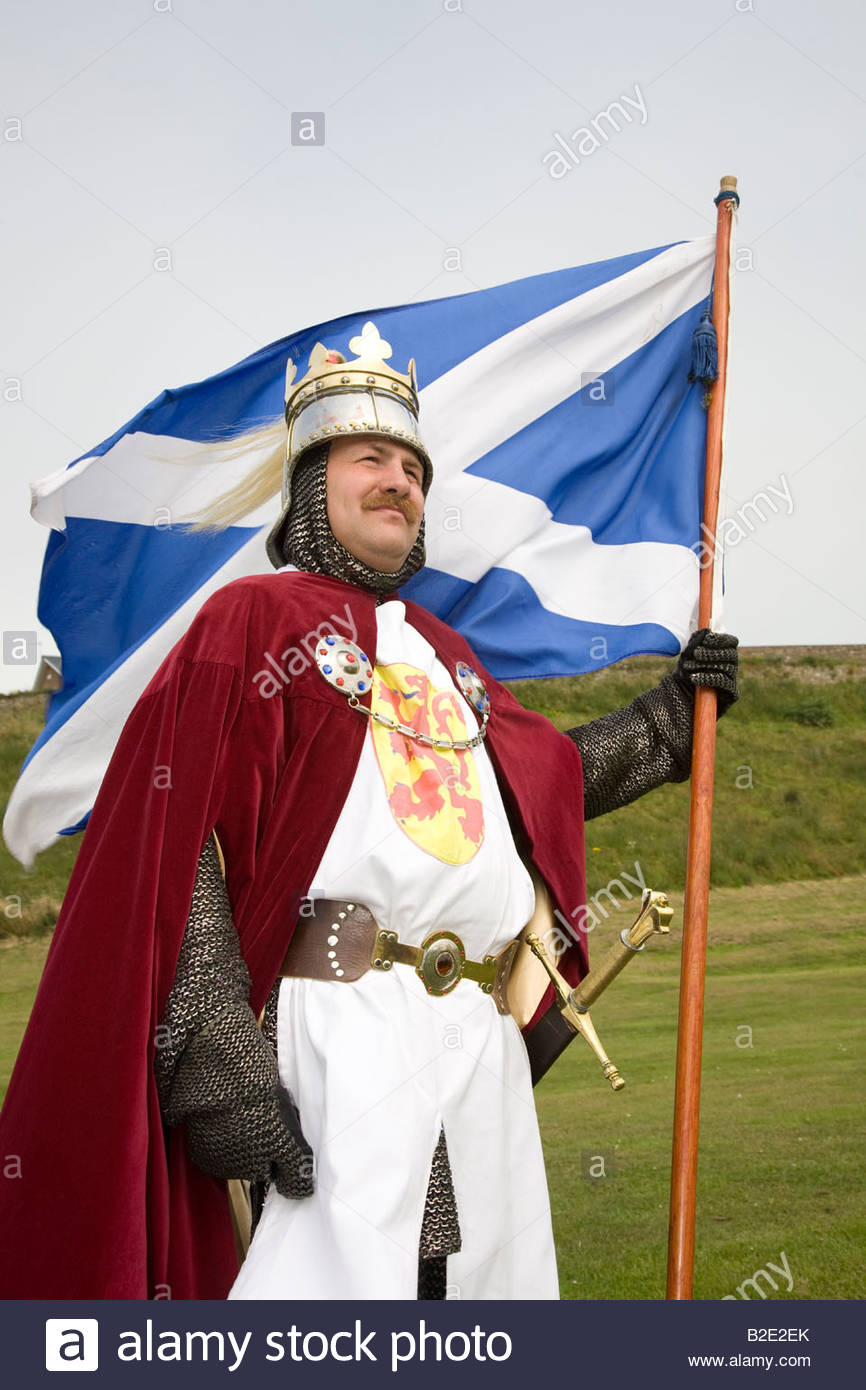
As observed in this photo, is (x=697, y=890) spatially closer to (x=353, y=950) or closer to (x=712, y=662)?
(x=712, y=662)

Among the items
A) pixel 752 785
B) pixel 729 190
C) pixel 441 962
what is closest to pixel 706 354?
pixel 729 190

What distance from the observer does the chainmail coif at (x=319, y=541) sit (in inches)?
125

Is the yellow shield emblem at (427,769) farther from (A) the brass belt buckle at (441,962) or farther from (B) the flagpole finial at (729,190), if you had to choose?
(B) the flagpole finial at (729,190)

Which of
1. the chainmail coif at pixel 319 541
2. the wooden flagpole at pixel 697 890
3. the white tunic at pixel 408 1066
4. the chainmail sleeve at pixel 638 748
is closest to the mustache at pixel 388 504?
the chainmail coif at pixel 319 541

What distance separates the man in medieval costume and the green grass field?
1601 millimetres

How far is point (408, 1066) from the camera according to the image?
2.62 m

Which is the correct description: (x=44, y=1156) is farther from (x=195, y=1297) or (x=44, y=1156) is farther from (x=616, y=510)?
(x=616, y=510)

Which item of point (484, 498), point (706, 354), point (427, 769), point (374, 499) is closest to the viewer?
point (427, 769)

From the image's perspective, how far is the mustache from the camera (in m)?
3.13

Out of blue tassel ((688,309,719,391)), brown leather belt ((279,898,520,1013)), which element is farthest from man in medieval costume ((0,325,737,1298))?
blue tassel ((688,309,719,391))

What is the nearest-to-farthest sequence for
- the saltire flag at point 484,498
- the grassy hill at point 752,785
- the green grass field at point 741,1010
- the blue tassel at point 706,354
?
the saltire flag at point 484,498, the blue tassel at point 706,354, the green grass field at point 741,1010, the grassy hill at point 752,785

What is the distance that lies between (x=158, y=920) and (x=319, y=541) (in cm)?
108

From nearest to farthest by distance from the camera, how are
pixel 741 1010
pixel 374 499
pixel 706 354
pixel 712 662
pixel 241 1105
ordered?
pixel 241 1105, pixel 374 499, pixel 712 662, pixel 706 354, pixel 741 1010

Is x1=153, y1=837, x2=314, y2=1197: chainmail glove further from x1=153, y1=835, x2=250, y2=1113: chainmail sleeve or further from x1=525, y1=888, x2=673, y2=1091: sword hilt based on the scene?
x1=525, y1=888, x2=673, y2=1091: sword hilt
